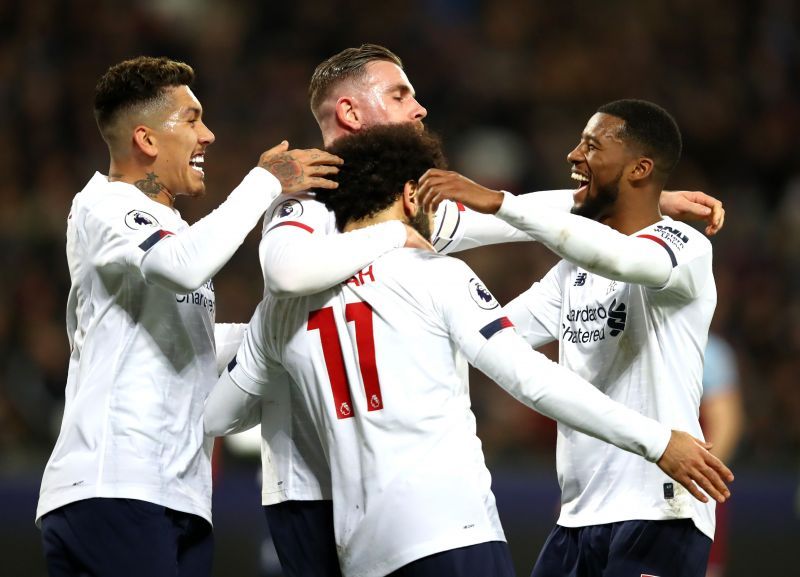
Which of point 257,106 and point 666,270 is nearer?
point 666,270

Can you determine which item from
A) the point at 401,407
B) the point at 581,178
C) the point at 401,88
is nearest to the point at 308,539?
the point at 401,407

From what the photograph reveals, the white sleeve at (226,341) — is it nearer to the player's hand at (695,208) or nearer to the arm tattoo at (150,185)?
the arm tattoo at (150,185)

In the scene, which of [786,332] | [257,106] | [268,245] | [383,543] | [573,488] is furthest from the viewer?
[257,106]

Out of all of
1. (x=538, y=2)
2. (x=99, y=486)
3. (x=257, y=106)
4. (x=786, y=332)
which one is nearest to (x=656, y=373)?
(x=99, y=486)

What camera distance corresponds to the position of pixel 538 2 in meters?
12.4

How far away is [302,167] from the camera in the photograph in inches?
142

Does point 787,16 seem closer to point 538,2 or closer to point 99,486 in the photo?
point 538,2

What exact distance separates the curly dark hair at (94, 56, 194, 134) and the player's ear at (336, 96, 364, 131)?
640 millimetres

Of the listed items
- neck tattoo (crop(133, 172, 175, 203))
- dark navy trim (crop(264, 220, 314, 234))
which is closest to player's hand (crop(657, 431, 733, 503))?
dark navy trim (crop(264, 220, 314, 234))

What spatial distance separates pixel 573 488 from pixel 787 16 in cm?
963

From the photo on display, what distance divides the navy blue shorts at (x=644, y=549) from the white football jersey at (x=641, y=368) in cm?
3

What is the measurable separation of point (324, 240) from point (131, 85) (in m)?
1.13

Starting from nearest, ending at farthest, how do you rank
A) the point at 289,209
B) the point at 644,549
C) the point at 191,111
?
the point at 289,209, the point at 644,549, the point at 191,111

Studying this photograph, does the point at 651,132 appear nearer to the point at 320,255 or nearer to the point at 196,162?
the point at 320,255
